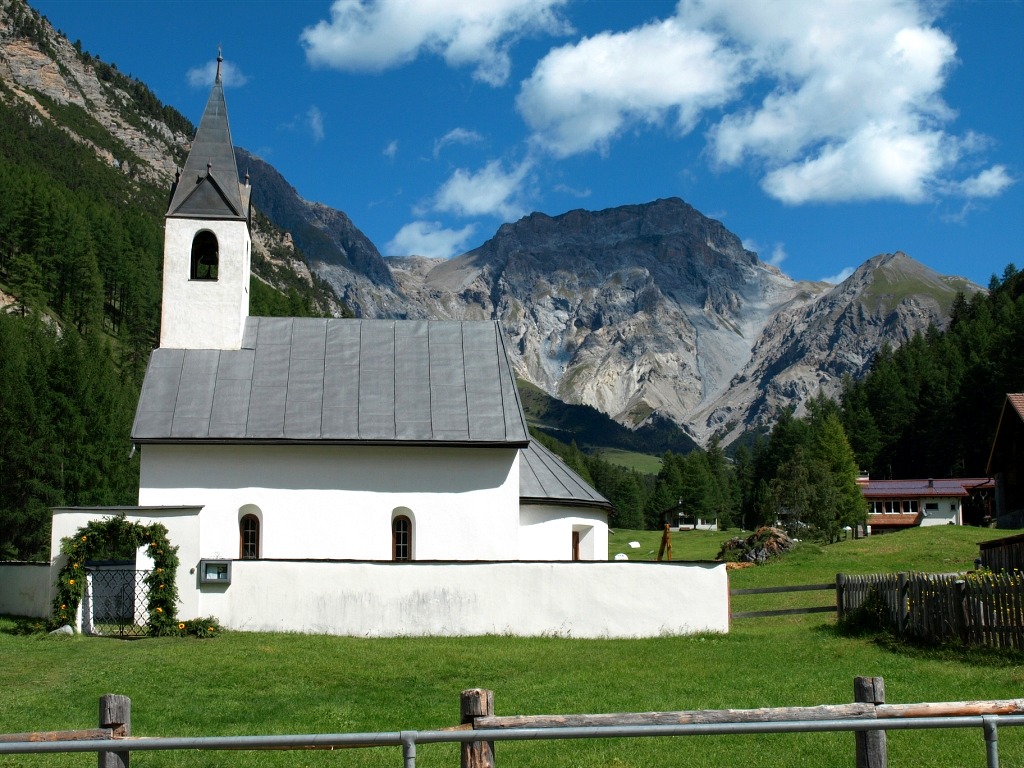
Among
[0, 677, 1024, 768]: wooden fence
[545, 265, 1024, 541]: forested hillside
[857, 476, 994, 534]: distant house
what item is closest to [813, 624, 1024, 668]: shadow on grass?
[0, 677, 1024, 768]: wooden fence

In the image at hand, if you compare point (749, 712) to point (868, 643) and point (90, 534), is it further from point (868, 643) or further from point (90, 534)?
point (90, 534)

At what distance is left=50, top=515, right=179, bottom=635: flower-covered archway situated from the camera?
2469 cm

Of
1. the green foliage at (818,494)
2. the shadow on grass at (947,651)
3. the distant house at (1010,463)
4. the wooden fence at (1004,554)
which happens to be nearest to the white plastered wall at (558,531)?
the wooden fence at (1004,554)

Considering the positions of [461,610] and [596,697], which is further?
[461,610]

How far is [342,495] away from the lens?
31.1 metres

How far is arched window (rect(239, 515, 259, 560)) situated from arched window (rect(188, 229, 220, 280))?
9.19 metres

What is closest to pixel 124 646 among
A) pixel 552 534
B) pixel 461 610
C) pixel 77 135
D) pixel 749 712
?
pixel 461 610

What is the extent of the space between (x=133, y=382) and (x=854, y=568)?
2932 inches

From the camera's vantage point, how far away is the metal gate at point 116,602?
25125 millimetres

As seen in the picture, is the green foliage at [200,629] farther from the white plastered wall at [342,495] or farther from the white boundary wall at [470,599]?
the white plastered wall at [342,495]

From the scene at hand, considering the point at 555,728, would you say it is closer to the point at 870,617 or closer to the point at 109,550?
the point at 870,617

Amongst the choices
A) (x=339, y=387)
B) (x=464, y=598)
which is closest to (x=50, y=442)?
(x=339, y=387)

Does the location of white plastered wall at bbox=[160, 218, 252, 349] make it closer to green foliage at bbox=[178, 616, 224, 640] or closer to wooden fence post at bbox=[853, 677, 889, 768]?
green foliage at bbox=[178, 616, 224, 640]

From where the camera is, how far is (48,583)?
1037 inches
